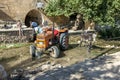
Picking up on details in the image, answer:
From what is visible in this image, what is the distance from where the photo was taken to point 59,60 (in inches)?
615

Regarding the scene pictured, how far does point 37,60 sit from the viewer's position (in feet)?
51.3

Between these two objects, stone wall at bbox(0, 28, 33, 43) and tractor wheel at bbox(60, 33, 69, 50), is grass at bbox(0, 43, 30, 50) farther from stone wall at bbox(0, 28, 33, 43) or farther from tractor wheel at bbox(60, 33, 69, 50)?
tractor wheel at bbox(60, 33, 69, 50)

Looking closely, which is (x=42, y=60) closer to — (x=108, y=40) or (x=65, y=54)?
(x=65, y=54)

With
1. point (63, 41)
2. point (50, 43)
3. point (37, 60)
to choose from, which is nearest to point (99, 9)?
point (63, 41)

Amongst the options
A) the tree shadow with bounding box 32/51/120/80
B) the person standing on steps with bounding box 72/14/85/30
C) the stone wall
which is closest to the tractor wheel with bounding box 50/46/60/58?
the tree shadow with bounding box 32/51/120/80

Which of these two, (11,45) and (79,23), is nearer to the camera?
(11,45)

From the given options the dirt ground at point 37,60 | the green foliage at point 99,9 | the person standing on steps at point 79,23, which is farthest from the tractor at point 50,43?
the person standing on steps at point 79,23

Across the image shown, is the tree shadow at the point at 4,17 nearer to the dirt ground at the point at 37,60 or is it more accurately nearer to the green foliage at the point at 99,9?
the dirt ground at the point at 37,60

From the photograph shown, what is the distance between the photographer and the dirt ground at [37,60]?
14948 millimetres

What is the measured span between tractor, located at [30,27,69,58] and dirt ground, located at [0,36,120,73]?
0.90 ft

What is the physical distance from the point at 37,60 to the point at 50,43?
1.22 meters

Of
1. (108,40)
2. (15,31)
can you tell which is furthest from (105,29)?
(15,31)

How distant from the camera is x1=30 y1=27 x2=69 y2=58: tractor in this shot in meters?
16.1

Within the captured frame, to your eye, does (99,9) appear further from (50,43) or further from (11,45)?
(11,45)
